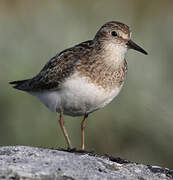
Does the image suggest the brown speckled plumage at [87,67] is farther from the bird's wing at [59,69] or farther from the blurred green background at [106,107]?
the blurred green background at [106,107]

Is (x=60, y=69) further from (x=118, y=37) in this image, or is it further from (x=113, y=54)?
(x=118, y=37)

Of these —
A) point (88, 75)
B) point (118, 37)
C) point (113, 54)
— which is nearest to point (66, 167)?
point (88, 75)

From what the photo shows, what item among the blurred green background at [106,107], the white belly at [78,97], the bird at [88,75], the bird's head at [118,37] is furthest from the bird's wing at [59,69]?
the blurred green background at [106,107]

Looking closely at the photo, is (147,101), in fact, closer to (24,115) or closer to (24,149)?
(24,115)

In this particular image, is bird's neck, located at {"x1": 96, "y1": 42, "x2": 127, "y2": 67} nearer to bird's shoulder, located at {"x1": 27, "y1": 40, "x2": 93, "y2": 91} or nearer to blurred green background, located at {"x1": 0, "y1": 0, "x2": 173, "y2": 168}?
bird's shoulder, located at {"x1": 27, "y1": 40, "x2": 93, "y2": 91}

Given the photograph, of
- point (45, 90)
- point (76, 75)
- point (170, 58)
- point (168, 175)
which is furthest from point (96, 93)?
point (170, 58)
